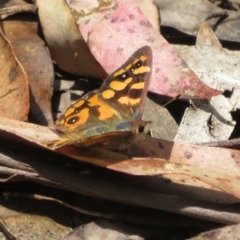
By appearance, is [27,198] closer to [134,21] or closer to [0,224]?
[0,224]

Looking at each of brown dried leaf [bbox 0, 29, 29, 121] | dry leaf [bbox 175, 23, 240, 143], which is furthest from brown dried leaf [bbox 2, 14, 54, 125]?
dry leaf [bbox 175, 23, 240, 143]

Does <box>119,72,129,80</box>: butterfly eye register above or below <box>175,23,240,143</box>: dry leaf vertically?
above

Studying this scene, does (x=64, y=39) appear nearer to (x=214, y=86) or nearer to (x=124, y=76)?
(x=124, y=76)

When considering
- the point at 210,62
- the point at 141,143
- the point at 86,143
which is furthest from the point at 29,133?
the point at 210,62

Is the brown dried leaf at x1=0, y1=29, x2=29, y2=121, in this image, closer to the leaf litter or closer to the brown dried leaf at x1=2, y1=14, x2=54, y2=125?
the leaf litter

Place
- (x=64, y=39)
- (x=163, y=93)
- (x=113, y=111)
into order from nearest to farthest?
(x=113, y=111) < (x=163, y=93) < (x=64, y=39)

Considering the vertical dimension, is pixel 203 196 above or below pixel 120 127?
below

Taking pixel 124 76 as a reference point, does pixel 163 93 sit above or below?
below

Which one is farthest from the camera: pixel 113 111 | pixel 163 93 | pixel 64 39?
pixel 64 39

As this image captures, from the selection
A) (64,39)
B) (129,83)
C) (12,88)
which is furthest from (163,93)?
(12,88)
